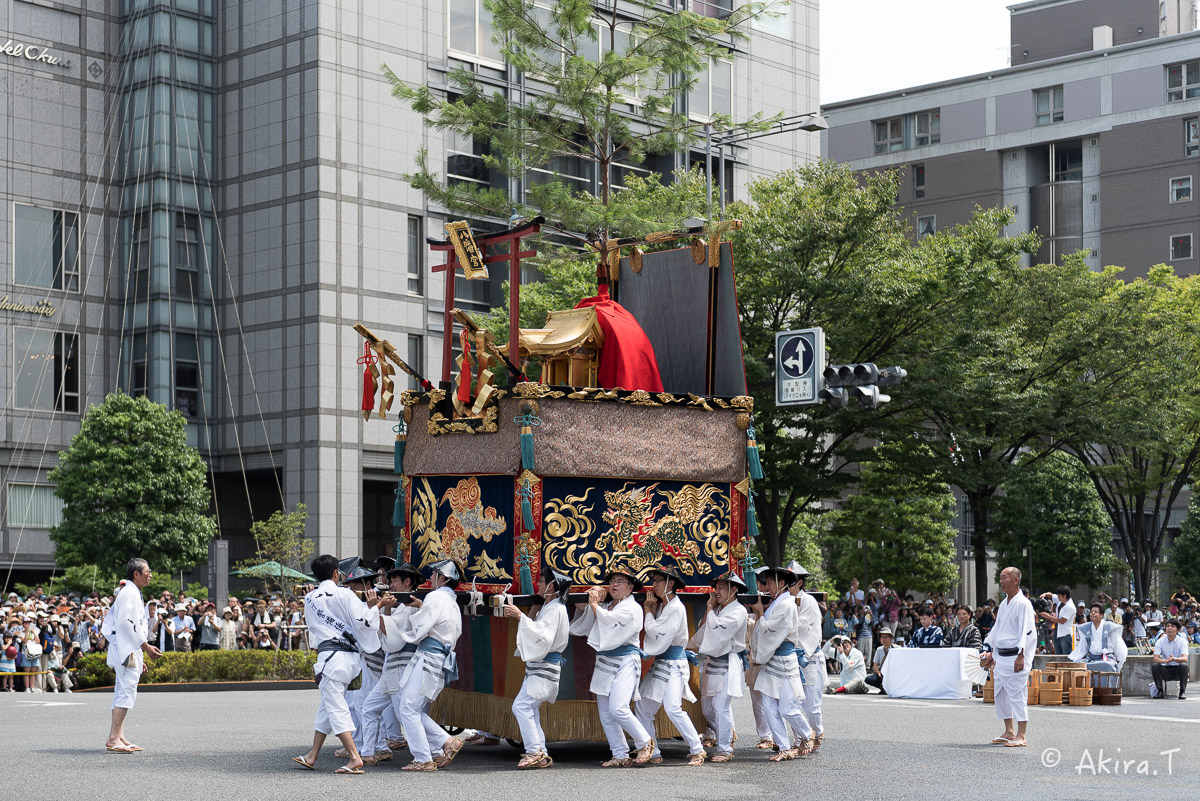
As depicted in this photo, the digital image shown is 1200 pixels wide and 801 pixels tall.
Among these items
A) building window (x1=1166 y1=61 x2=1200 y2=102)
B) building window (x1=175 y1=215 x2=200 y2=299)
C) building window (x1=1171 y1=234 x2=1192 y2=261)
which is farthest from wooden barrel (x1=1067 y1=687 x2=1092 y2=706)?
building window (x1=1166 y1=61 x2=1200 y2=102)

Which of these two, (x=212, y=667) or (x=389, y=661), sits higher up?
(x=389, y=661)

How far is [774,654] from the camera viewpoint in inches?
581

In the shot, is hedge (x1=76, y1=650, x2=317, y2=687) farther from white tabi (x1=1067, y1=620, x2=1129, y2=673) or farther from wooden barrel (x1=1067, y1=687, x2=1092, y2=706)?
white tabi (x1=1067, y1=620, x2=1129, y2=673)

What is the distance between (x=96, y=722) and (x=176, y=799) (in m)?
7.92

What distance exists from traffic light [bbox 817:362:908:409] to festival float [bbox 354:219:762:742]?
653 centimetres

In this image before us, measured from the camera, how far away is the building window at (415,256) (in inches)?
1930

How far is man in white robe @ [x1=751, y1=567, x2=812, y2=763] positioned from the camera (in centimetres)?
1462

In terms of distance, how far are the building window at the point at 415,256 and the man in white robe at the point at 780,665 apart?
35414 mm

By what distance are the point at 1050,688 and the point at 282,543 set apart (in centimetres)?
2525

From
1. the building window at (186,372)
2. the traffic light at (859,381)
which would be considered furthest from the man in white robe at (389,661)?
the building window at (186,372)

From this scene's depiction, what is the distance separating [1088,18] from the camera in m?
75.6

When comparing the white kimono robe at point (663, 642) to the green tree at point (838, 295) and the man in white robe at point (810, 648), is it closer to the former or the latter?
the man in white robe at point (810, 648)

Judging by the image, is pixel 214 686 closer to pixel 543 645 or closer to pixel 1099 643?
pixel 543 645

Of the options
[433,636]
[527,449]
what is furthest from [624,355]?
[433,636]
